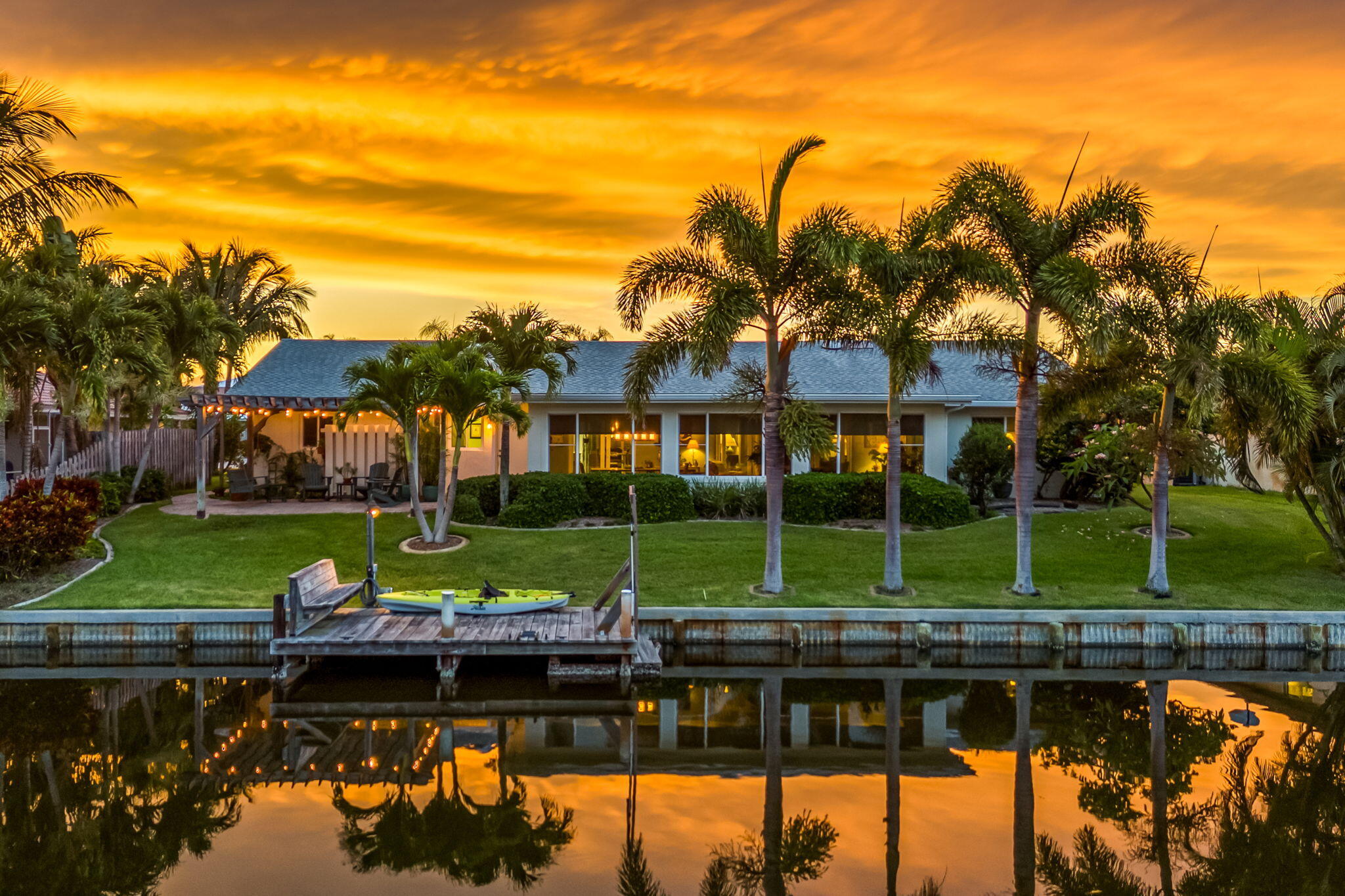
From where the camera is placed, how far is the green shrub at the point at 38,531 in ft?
49.3

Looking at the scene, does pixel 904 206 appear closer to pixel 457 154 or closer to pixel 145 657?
pixel 457 154

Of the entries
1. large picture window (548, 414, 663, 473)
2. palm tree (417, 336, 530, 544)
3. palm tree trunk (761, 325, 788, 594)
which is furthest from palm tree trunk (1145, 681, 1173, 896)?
large picture window (548, 414, 663, 473)

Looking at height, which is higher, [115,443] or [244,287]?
[244,287]

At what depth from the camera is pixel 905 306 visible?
14758 millimetres

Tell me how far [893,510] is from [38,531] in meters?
14.1

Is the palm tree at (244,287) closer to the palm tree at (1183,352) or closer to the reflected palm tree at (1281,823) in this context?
the palm tree at (1183,352)

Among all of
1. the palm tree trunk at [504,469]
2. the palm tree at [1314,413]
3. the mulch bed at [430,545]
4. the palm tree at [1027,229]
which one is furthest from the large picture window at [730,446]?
the palm tree at [1314,413]

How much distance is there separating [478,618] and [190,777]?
488 centimetres

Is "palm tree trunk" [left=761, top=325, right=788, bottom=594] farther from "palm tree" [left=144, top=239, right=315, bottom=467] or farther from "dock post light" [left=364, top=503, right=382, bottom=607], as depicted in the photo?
"palm tree" [left=144, top=239, right=315, bottom=467]

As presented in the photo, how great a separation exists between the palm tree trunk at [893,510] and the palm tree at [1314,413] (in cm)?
588

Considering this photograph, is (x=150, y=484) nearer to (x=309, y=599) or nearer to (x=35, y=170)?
(x=35, y=170)

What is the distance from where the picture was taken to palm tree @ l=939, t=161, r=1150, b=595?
14.4m

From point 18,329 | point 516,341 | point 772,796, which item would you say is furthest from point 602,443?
point 772,796

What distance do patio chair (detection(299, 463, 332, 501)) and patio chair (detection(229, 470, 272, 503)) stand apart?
2.73 feet
